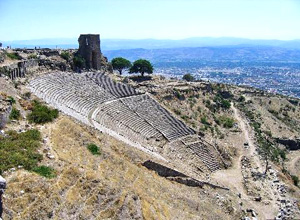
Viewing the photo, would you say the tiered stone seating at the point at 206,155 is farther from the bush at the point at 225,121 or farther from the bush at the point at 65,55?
the bush at the point at 65,55

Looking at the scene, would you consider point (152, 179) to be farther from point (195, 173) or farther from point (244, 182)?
point (244, 182)

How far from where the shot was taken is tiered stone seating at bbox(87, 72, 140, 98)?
47.9m

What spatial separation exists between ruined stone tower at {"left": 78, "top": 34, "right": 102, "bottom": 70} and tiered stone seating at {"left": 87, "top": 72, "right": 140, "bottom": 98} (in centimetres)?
802

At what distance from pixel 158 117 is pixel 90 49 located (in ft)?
71.2

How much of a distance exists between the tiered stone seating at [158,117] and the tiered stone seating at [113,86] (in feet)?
5.21

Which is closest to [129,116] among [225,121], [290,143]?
[225,121]

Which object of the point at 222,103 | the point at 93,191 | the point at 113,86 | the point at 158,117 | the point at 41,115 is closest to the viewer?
the point at 93,191

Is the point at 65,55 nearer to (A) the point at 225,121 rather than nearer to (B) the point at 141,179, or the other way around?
(A) the point at 225,121

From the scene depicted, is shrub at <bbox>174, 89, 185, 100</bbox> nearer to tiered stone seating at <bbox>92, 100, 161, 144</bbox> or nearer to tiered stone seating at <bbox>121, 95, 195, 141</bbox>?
tiered stone seating at <bbox>121, 95, 195, 141</bbox>

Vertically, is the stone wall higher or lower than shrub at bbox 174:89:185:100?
higher

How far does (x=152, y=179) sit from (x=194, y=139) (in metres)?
17.4

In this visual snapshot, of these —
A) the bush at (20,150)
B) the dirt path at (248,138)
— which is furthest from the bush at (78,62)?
the bush at (20,150)

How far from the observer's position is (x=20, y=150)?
1905 centimetres

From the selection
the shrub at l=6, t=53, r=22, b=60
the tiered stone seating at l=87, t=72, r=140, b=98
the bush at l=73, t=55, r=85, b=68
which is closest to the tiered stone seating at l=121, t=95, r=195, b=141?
the tiered stone seating at l=87, t=72, r=140, b=98
